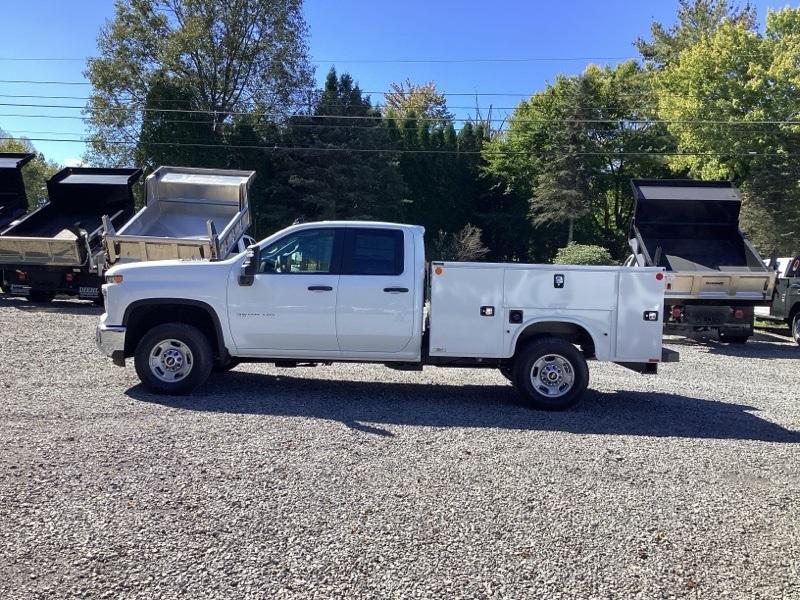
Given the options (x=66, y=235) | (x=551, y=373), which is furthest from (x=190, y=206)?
(x=551, y=373)

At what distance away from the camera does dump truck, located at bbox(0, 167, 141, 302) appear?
619 inches

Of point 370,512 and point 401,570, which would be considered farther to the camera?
point 370,512

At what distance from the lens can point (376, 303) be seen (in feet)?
23.0

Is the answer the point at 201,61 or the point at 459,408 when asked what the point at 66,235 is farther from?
the point at 201,61

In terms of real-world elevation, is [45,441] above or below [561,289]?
below

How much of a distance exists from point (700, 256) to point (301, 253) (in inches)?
414

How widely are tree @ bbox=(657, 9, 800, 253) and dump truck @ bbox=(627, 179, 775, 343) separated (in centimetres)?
1006

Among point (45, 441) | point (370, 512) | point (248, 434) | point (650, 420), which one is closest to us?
point (370, 512)

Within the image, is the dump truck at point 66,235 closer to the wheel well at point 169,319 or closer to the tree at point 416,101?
the wheel well at point 169,319

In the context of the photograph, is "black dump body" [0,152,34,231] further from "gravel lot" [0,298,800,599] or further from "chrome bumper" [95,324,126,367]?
"chrome bumper" [95,324,126,367]

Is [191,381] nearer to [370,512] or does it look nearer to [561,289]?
[370,512]

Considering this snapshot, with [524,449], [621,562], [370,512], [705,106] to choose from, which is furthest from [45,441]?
[705,106]

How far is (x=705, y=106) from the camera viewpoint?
958 inches

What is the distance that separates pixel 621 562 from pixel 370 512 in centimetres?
154
